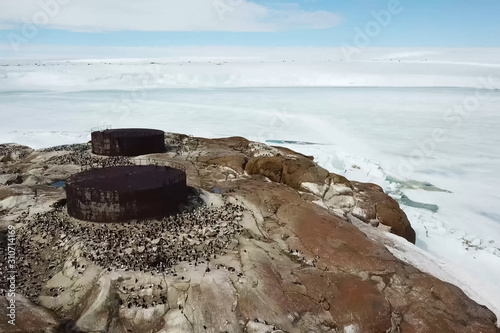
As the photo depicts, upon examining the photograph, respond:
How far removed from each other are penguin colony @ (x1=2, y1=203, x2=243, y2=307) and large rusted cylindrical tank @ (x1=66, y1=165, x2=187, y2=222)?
0.33 m

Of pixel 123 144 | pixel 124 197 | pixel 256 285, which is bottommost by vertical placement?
pixel 123 144

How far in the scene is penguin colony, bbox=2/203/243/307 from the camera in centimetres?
1125

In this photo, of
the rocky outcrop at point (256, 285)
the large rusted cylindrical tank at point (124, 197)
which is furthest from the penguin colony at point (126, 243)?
the large rusted cylindrical tank at point (124, 197)

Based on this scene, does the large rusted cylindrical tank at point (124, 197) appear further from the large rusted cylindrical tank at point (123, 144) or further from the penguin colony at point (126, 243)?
the large rusted cylindrical tank at point (123, 144)

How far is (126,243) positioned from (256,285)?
4.14 meters

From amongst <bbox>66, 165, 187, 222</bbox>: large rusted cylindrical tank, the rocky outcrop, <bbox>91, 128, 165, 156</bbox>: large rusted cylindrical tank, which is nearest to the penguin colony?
the rocky outcrop

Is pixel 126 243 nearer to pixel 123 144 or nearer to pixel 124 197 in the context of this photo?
pixel 124 197

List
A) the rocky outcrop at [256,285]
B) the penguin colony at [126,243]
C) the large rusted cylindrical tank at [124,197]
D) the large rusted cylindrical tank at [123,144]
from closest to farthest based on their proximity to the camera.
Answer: the rocky outcrop at [256,285] → the penguin colony at [126,243] → the large rusted cylindrical tank at [124,197] → the large rusted cylindrical tank at [123,144]

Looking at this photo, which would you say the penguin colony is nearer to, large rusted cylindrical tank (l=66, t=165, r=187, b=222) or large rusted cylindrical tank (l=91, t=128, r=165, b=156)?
large rusted cylindrical tank (l=66, t=165, r=187, b=222)

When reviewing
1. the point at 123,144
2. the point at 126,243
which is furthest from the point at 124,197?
the point at 123,144

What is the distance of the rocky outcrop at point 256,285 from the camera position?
10203mm

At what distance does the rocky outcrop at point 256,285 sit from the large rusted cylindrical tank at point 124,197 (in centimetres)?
66

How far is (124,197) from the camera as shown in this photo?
13422mm

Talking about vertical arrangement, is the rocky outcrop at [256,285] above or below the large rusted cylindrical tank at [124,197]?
below
